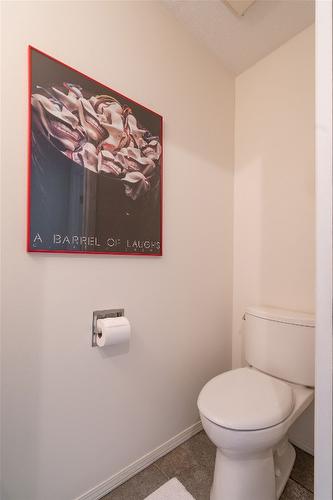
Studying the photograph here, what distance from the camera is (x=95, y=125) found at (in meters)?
1.02

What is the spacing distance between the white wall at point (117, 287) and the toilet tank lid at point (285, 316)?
308mm

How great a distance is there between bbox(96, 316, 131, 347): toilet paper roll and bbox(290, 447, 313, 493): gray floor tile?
1.07 meters

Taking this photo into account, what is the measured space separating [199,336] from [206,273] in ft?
1.27

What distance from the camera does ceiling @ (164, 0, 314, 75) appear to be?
125cm

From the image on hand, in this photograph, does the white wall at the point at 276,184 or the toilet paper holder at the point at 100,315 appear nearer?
the toilet paper holder at the point at 100,315

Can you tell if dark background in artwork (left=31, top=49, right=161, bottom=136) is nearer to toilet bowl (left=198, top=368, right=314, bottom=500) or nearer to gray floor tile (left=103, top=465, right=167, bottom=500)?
toilet bowl (left=198, top=368, right=314, bottom=500)

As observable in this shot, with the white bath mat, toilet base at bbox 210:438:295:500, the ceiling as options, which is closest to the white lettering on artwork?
toilet base at bbox 210:438:295:500

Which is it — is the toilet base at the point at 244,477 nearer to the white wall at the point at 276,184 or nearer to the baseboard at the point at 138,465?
the baseboard at the point at 138,465

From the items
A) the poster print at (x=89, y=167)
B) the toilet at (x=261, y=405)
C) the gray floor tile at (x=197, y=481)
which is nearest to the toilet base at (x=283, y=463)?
the toilet at (x=261, y=405)

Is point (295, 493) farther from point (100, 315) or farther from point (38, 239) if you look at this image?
point (38, 239)

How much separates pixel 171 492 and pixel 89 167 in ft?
4.81

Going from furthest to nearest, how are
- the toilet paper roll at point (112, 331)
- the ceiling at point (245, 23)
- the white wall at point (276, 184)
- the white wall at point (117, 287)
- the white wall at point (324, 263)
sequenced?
the white wall at point (276, 184)
the ceiling at point (245, 23)
the toilet paper roll at point (112, 331)
the white wall at point (117, 287)
the white wall at point (324, 263)

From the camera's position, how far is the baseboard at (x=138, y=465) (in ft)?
3.40

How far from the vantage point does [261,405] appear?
0.95 m
